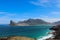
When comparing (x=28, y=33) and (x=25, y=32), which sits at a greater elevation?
(x=25, y=32)

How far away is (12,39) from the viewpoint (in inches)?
449

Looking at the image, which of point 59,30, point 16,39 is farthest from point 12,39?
point 59,30

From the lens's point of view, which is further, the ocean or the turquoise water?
the turquoise water

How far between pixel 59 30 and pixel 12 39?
10.6 meters

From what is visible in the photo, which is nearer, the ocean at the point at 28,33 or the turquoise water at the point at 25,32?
the ocean at the point at 28,33

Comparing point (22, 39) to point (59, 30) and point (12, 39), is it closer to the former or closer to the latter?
point (12, 39)

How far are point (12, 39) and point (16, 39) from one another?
33cm

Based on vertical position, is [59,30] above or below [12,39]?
above

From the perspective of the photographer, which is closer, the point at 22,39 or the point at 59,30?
the point at 22,39

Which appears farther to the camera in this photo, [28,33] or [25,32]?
[25,32]

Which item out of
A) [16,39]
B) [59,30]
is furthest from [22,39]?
[59,30]

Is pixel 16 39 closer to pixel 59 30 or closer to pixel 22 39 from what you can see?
pixel 22 39

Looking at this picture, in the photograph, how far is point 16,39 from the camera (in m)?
11.6

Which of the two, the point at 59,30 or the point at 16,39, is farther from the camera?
the point at 59,30
